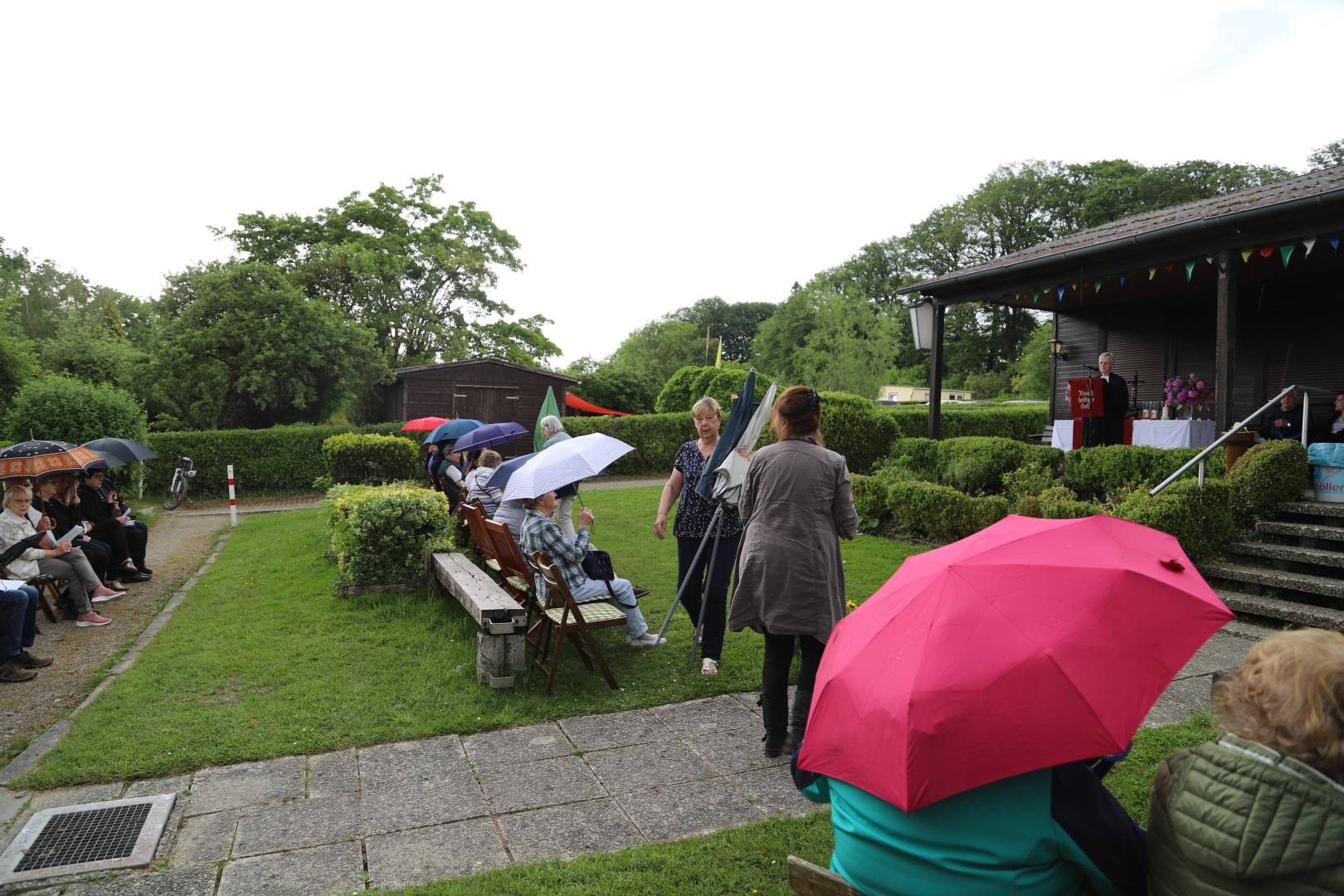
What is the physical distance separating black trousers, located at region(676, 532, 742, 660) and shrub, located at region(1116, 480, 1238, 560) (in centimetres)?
432

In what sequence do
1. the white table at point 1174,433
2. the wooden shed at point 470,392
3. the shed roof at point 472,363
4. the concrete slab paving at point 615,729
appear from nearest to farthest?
the concrete slab paving at point 615,729 → the white table at point 1174,433 → the shed roof at point 472,363 → the wooden shed at point 470,392

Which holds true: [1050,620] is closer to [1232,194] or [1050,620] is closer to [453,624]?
[453,624]

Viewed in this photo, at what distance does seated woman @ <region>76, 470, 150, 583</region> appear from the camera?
29.9 ft

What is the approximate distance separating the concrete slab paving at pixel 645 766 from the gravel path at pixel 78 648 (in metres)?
3.54

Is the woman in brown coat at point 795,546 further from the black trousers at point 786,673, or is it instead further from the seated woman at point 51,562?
the seated woman at point 51,562

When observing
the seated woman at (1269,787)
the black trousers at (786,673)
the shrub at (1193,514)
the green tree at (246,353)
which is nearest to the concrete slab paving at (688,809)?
the black trousers at (786,673)

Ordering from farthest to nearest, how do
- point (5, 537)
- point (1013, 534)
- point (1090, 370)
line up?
point (1090, 370)
point (5, 537)
point (1013, 534)

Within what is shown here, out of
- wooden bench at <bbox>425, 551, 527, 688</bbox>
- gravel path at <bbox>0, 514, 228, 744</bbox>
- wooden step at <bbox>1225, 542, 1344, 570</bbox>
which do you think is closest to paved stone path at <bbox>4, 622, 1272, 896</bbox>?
wooden bench at <bbox>425, 551, 527, 688</bbox>

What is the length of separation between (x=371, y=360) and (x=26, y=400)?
1008 centimetres

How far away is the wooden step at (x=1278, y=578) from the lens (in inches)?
273

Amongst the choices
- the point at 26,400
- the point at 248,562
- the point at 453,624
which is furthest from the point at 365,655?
the point at 26,400

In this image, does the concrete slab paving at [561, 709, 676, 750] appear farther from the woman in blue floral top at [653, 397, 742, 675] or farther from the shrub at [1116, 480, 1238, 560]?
the shrub at [1116, 480, 1238, 560]

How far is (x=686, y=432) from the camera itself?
75.6 feet

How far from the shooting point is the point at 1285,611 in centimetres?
678
